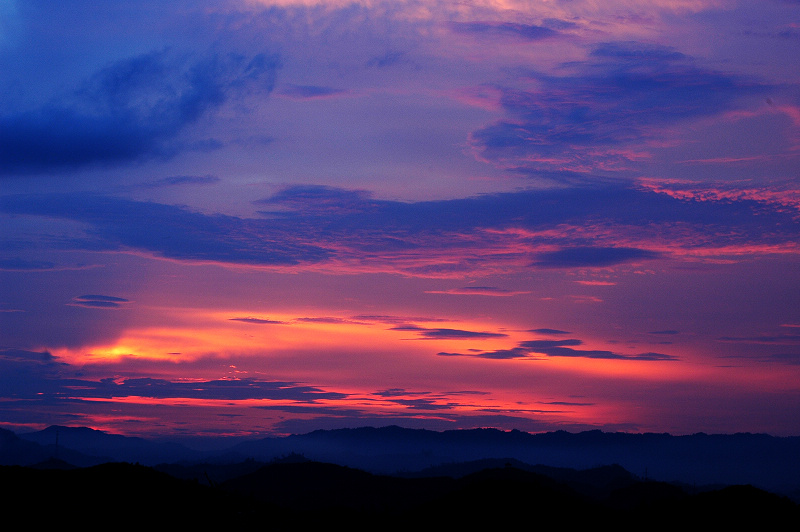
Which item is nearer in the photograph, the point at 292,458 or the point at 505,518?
the point at 505,518

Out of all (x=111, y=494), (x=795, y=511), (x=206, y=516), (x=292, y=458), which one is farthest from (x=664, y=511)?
(x=292, y=458)

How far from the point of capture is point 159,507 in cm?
5416

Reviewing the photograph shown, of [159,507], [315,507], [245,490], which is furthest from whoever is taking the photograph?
[245,490]

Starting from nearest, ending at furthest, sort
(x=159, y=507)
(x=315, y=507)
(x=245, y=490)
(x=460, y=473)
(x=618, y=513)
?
(x=159, y=507), (x=618, y=513), (x=315, y=507), (x=245, y=490), (x=460, y=473)

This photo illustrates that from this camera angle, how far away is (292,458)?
15450 centimetres

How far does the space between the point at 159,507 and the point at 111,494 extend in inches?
148

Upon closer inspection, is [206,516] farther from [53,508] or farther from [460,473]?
[460,473]

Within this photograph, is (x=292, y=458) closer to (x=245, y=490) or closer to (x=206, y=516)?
(x=245, y=490)

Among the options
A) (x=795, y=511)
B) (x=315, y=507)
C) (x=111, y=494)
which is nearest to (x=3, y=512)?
(x=111, y=494)

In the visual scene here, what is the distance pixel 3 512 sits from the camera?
48750 mm

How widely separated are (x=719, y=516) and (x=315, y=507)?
42.1 metres

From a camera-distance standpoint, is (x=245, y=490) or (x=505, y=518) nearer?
(x=505, y=518)

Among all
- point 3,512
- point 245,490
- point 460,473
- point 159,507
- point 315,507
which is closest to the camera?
point 3,512

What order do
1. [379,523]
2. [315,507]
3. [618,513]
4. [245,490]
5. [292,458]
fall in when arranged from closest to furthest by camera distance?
[379,523], [618,513], [315,507], [245,490], [292,458]
